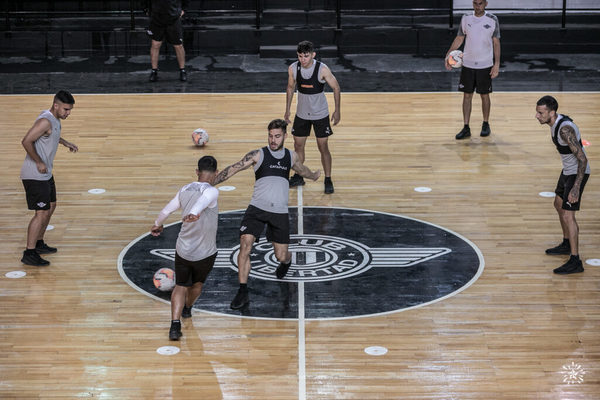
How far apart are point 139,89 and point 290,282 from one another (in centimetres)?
875

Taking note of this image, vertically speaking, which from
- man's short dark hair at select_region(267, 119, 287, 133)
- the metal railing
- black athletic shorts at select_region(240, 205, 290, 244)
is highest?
the metal railing

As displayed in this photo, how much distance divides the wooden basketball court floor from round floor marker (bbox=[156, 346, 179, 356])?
0.07 metres

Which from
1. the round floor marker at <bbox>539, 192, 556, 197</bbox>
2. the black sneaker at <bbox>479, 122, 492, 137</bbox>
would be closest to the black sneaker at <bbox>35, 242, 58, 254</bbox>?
the round floor marker at <bbox>539, 192, 556, 197</bbox>

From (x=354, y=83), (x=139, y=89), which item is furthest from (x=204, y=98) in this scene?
(x=354, y=83)

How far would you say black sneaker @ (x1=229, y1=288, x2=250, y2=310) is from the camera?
28.0 feet

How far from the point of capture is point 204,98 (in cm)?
1623

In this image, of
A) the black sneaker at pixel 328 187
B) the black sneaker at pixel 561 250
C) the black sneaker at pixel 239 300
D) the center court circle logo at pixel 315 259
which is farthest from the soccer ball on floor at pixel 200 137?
the black sneaker at pixel 561 250

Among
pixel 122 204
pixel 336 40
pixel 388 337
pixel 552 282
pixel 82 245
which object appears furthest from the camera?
pixel 336 40

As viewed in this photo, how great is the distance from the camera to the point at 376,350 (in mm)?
7734

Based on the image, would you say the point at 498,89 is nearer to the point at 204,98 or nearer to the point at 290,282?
the point at 204,98

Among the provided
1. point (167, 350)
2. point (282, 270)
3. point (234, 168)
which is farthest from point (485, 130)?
point (167, 350)

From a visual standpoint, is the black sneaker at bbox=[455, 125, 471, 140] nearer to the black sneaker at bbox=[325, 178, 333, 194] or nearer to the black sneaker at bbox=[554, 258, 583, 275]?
the black sneaker at bbox=[325, 178, 333, 194]

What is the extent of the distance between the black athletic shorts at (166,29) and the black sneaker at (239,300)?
30.6ft

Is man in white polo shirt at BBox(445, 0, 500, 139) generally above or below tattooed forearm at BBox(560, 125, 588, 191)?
above
